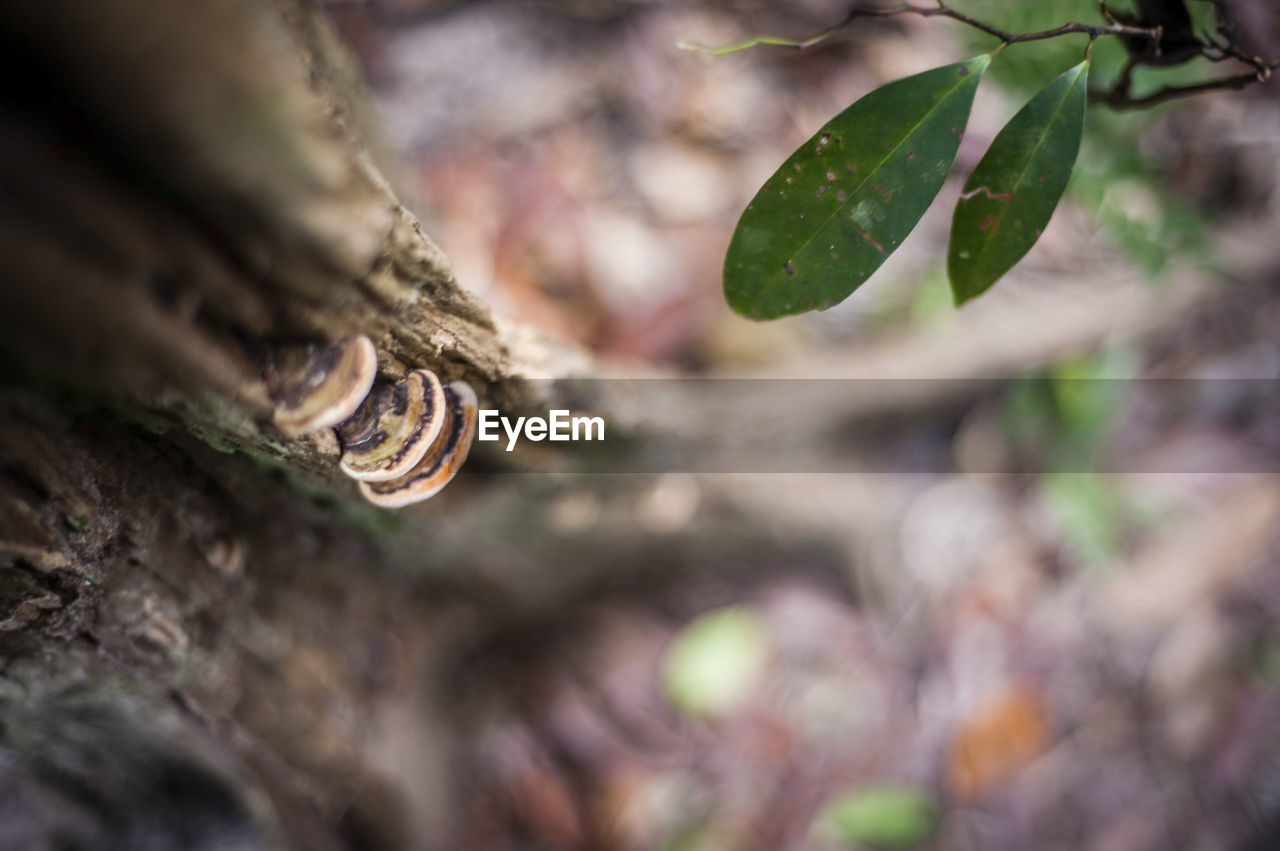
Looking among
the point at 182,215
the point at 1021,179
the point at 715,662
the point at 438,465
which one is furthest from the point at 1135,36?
the point at 715,662

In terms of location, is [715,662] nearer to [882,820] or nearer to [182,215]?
[882,820]

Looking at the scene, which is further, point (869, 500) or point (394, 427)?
point (869, 500)

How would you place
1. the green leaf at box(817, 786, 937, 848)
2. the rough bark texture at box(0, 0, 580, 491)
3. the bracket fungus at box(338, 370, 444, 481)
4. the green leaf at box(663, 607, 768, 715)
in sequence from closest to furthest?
1. the rough bark texture at box(0, 0, 580, 491)
2. the bracket fungus at box(338, 370, 444, 481)
3. the green leaf at box(817, 786, 937, 848)
4. the green leaf at box(663, 607, 768, 715)

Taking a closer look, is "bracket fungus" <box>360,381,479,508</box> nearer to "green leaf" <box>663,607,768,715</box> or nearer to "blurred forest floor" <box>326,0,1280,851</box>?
"blurred forest floor" <box>326,0,1280,851</box>

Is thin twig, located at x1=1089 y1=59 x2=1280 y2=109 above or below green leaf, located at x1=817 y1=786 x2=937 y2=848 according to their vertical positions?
above

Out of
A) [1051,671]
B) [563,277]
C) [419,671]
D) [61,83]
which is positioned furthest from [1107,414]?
[61,83]

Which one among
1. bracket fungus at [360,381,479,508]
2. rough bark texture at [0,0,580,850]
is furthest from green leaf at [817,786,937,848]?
bracket fungus at [360,381,479,508]
